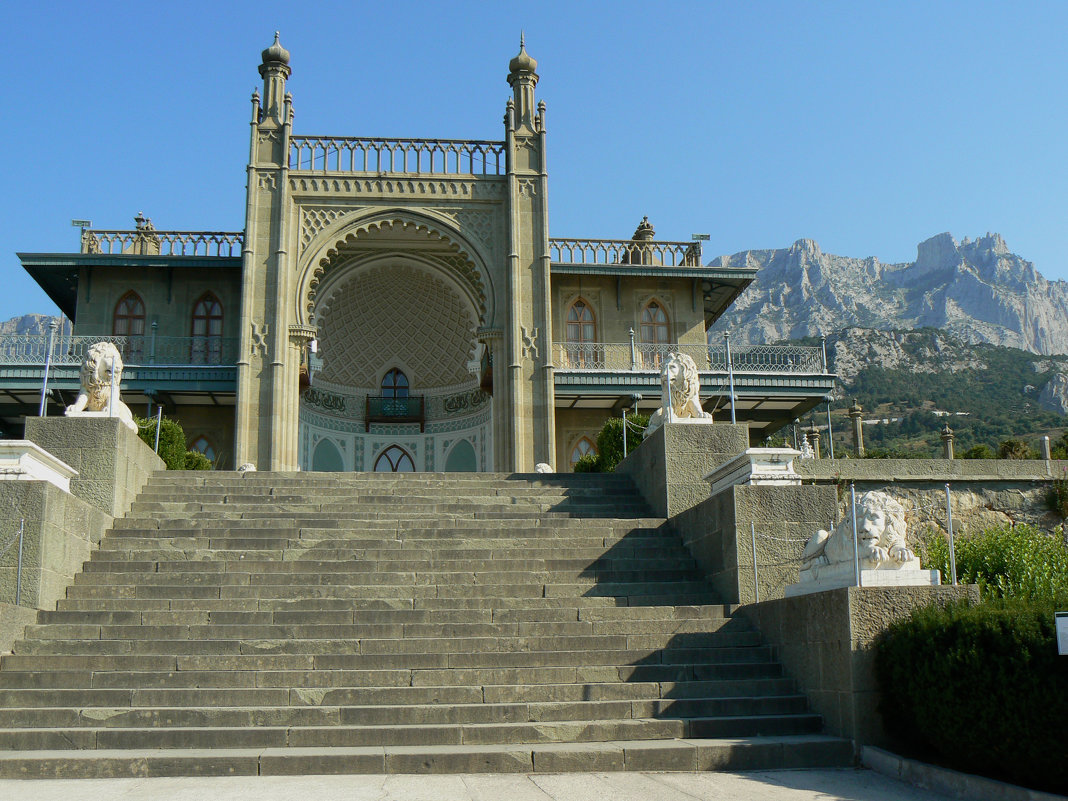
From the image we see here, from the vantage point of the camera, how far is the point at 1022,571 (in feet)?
37.8

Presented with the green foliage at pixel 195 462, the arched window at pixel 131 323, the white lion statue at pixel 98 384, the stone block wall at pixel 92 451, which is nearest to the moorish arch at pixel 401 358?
the arched window at pixel 131 323

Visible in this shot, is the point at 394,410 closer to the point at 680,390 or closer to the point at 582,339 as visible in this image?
the point at 582,339

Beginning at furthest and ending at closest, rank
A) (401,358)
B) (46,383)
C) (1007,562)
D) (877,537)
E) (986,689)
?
(401,358) < (46,383) < (1007,562) < (877,537) < (986,689)

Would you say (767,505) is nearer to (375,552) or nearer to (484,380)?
(375,552)

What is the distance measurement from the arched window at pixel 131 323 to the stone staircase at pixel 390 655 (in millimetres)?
13971

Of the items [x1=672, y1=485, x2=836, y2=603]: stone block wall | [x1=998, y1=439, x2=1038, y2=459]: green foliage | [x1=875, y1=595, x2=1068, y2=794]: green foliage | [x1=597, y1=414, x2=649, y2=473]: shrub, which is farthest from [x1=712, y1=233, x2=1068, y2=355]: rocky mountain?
[x1=875, y1=595, x2=1068, y2=794]: green foliage

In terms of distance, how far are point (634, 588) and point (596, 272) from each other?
52.6ft

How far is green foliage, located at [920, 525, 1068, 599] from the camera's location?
11188 mm

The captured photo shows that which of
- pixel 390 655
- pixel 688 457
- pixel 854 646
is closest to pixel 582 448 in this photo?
pixel 688 457

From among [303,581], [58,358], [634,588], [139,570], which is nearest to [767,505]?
[634,588]

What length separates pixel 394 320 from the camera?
27875 mm

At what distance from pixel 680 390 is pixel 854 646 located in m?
5.85

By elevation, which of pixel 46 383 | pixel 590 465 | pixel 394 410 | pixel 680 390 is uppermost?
pixel 394 410

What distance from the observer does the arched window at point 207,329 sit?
2503 cm
